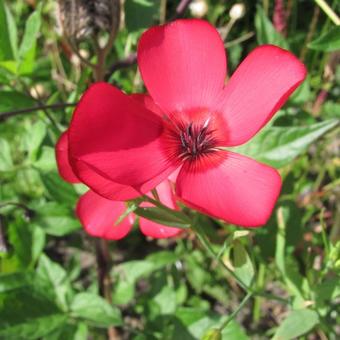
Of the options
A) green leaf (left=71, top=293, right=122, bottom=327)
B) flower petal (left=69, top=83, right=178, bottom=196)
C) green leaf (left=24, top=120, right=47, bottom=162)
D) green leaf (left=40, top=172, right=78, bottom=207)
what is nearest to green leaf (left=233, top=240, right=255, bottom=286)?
flower petal (left=69, top=83, right=178, bottom=196)

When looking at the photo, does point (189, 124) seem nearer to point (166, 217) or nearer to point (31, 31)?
point (166, 217)

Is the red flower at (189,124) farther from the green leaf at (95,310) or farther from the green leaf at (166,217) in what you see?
the green leaf at (95,310)

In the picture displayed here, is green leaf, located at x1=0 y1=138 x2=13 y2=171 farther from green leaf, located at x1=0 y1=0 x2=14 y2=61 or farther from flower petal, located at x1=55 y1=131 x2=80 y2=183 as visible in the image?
flower petal, located at x1=55 y1=131 x2=80 y2=183

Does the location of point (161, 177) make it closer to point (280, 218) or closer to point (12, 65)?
point (280, 218)

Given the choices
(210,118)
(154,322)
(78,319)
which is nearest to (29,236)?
(78,319)

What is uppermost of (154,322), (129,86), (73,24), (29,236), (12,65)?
(73,24)

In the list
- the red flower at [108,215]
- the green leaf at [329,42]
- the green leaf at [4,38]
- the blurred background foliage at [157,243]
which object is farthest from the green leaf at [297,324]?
the green leaf at [4,38]

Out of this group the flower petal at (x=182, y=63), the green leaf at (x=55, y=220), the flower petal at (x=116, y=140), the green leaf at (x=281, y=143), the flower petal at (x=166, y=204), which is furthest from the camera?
the green leaf at (x=55, y=220)

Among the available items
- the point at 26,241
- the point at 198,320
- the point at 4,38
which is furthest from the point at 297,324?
the point at 4,38
